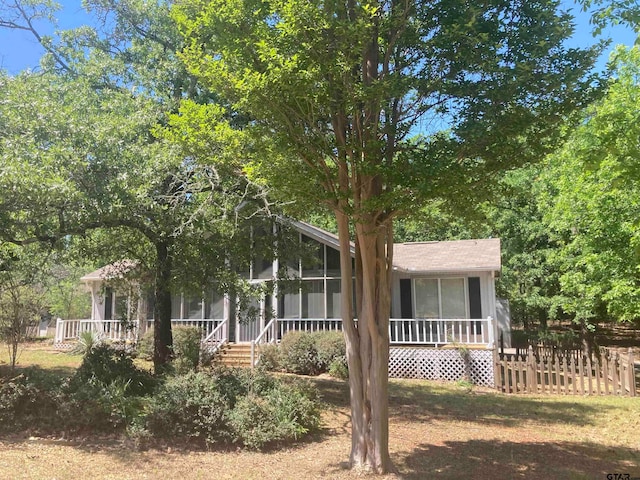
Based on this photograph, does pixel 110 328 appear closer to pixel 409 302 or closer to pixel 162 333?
pixel 162 333

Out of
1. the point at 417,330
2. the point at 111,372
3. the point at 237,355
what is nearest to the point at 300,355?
the point at 237,355

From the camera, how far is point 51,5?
13.2m

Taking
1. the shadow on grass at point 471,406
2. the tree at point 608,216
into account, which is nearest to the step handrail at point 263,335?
the shadow on grass at point 471,406

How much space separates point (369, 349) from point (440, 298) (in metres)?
12.3

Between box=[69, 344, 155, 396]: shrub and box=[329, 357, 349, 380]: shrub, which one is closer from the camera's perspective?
box=[69, 344, 155, 396]: shrub

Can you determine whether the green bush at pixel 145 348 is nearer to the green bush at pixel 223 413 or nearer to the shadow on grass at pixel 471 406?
the shadow on grass at pixel 471 406

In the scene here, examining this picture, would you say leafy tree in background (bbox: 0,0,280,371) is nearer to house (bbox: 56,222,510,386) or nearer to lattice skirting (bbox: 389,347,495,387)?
house (bbox: 56,222,510,386)

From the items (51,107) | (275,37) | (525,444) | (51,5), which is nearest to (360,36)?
(275,37)

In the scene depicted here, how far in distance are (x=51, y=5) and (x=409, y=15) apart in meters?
11.2

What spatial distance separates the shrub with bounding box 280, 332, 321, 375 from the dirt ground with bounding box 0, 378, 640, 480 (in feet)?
16.1

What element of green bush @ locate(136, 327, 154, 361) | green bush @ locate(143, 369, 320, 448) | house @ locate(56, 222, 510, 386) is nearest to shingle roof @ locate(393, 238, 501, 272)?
house @ locate(56, 222, 510, 386)

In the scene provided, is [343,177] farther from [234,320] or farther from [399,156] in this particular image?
[234,320]

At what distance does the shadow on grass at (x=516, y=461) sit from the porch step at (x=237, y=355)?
32.5ft

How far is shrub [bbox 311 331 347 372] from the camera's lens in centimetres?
1533
